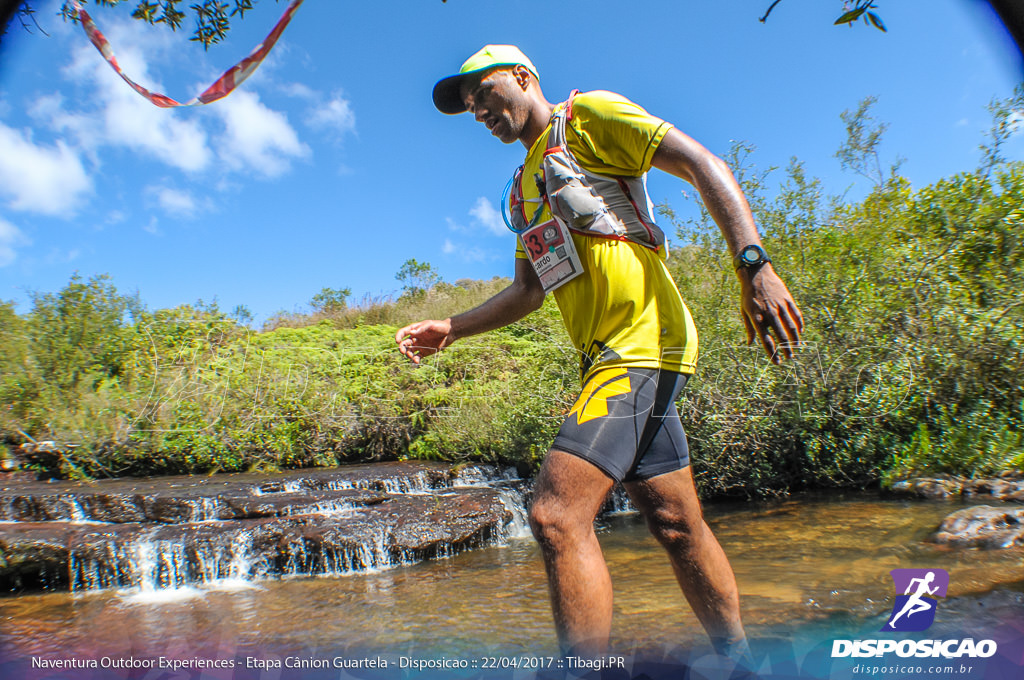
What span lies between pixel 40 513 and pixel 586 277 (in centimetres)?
844

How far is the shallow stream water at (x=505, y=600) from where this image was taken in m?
3.40

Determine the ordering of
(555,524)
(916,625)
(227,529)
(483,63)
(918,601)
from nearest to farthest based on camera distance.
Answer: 1. (555,524)
2. (483,63)
3. (916,625)
4. (918,601)
5. (227,529)

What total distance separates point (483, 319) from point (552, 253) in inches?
23.2

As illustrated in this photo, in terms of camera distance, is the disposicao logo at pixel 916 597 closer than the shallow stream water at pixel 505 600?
Yes

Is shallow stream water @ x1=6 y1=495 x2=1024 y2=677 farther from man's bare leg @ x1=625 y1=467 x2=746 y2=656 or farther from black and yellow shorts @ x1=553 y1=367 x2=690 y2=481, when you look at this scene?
black and yellow shorts @ x1=553 y1=367 x2=690 y2=481

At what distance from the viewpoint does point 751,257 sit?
1.64 m

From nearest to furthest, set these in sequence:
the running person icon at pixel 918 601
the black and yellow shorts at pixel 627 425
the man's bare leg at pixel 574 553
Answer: the man's bare leg at pixel 574 553 < the black and yellow shorts at pixel 627 425 < the running person icon at pixel 918 601

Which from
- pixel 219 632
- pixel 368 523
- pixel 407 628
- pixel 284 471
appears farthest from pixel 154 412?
pixel 407 628

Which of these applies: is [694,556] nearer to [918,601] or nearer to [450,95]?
[450,95]

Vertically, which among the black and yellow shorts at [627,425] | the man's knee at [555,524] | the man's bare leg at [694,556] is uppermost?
the black and yellow shorts at [627,425]

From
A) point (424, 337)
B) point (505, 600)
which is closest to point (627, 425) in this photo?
point (424, 337)

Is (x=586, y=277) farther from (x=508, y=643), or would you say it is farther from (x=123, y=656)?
(x=123, y=656)

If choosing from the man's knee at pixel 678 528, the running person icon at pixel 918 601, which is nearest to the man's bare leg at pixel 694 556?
the man's knee at pixel 678 528

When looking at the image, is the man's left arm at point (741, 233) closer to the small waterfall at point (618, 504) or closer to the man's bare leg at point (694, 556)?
the man's bare leg at point (694, 556)
